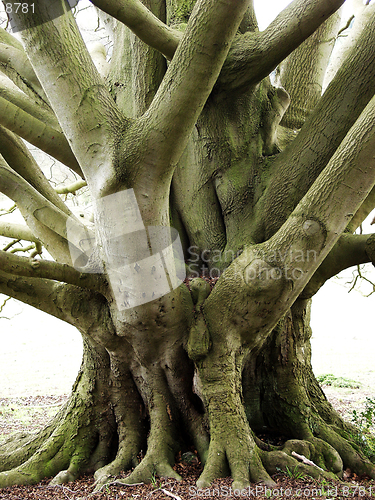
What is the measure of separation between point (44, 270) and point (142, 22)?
4.94 feet

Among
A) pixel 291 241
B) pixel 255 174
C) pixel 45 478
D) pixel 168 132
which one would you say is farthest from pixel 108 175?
pixel 45 478

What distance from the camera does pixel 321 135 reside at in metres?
2.71

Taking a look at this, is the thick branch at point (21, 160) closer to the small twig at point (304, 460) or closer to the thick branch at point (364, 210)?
the thick branch at point (364, 210)

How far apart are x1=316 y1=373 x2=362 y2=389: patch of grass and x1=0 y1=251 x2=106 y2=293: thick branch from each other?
18.4ft

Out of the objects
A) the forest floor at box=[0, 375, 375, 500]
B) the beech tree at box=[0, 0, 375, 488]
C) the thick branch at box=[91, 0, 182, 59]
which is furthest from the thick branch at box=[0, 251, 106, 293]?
the thick branch at box=[91, 0, 182, 59]

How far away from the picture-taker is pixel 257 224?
9.81ft

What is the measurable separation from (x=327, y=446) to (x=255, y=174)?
6.81 feet

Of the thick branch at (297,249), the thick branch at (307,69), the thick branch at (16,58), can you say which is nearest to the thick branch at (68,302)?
the thick branch at (297,249)

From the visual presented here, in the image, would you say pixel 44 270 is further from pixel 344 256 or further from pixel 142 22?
pixel 344 256

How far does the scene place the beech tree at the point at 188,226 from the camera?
2162 mm

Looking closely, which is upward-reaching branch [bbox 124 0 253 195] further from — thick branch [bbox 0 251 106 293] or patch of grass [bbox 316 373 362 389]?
patch of grass [bbox 316 373 362 389]

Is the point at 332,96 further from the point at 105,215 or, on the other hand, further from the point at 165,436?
the point at 165,436

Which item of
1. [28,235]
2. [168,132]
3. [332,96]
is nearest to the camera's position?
[168,132]

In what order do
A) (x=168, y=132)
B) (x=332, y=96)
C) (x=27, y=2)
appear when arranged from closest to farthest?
(x=27, y=2) < (x=168, y=132) < (x=332, y=96)
